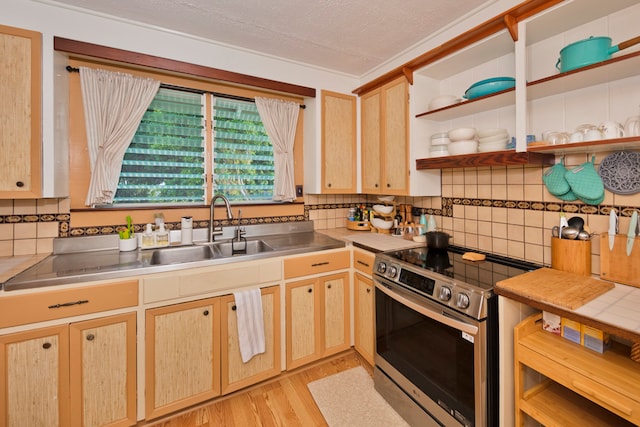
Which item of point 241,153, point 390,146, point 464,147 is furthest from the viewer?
point 241,153

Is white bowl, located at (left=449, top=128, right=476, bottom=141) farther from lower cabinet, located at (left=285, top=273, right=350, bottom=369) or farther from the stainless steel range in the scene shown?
lower cabinet, located at (left=285, top=273, right=350, bottom=369)

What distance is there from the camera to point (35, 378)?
53.7 inches

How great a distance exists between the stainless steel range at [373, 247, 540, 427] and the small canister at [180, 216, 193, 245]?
138 centimetres

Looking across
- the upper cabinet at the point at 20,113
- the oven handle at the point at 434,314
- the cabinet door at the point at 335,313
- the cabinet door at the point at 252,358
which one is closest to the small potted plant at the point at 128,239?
the upper cabinet at the point at 20,113

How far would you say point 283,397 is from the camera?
1873 mm

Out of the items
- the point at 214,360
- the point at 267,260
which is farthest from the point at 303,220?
the point at 214,360

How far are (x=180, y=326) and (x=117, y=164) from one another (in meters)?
1.23

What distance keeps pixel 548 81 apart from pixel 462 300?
3.78 ft

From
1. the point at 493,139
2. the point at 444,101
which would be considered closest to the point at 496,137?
the point at 493,139

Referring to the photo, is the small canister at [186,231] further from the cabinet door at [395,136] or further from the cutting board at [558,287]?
the cutting board at [558,287]

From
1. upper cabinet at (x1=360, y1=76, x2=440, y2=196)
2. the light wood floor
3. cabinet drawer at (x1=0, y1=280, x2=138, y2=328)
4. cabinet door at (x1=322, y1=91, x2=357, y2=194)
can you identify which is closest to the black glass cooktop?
upper cabinet at (x1=360, y1=76, x2=440, y2=196)

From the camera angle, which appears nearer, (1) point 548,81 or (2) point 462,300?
(2) point 462,300

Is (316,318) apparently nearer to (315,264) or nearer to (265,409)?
(315,264)

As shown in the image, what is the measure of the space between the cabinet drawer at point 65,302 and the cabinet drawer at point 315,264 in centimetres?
92
